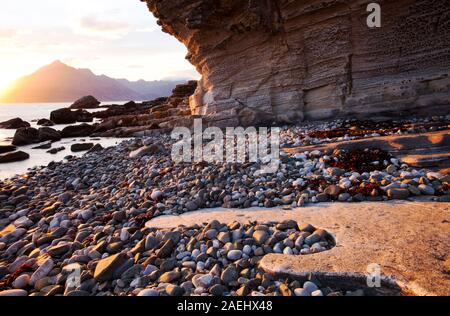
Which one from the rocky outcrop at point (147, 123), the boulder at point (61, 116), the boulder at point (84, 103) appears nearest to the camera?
the rocky outcrop at point (147, 123)

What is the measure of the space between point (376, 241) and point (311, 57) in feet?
45.4

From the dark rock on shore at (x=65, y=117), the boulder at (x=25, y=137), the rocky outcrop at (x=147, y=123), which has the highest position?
the dark rock on shore at (x=65, y=117)

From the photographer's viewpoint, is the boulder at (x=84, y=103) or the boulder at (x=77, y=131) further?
the boulder at (x=84, y=103)

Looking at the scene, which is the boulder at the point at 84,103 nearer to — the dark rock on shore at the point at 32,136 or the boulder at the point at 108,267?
the dark rock on shore at the point at 32,136

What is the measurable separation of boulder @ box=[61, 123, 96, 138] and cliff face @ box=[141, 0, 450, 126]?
570 inches

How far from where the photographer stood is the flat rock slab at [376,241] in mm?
3497

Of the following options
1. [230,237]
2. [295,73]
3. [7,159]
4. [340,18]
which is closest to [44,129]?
[7,159]

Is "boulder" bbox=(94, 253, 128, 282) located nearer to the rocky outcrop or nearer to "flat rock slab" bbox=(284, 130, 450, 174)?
"flat rock slab" bbox=(284, 130, 450, 174)

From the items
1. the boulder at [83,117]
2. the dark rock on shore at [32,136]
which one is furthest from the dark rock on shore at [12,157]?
the boulder at [83,117]

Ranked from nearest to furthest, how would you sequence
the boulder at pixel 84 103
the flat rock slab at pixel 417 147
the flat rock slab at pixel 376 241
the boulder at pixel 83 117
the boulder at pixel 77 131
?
the flat rock slab at pixel 376 241
the flat rock slab at pixel 417 147
the boulder at pixel 77 131
the boulder at pixel 83 117
the boulder at pixel 84 103

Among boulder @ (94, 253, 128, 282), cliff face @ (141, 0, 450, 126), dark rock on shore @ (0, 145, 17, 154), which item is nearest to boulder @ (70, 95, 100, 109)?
dark rock on shore @ (0, 145, 17, 154)

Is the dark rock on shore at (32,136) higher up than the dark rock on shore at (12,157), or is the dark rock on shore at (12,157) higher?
the dark rock on shore at (32,136)

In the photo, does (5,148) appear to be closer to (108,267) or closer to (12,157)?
(12,157)

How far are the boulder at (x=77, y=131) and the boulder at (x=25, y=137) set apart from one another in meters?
2.48
